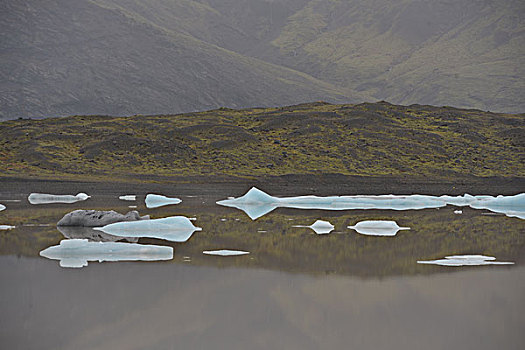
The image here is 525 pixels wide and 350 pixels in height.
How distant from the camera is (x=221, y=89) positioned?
164 m

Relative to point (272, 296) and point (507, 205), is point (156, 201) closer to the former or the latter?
point (507, 205)

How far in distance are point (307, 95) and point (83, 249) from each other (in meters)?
167

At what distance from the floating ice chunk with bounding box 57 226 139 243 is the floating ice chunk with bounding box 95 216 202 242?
10.5 inches

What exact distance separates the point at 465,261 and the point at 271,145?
157ft

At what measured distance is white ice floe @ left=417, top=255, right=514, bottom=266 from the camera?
12666 mm

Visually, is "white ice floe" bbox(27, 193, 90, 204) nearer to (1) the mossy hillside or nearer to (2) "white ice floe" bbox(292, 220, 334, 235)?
(2) "white ice floe" bbox(292, 220, 334, 235)

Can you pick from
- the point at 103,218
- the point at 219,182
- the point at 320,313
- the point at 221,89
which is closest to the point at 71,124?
the point at 219,182

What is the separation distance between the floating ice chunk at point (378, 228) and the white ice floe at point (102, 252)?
6.62 m

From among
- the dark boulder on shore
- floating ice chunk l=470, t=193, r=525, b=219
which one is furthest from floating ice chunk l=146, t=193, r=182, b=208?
floating ice chunk l=470, t=193, r=525, b=219

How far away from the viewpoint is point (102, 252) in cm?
1266

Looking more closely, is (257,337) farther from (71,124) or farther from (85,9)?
(85,9)

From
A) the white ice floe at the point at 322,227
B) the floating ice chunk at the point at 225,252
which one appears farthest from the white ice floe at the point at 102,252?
the white ice floe at the point at 322,227

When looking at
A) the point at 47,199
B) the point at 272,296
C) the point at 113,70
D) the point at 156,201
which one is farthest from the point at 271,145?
the point at 113,70

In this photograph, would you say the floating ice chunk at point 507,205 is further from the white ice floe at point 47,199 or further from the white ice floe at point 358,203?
the white ice floe at point 47,199
